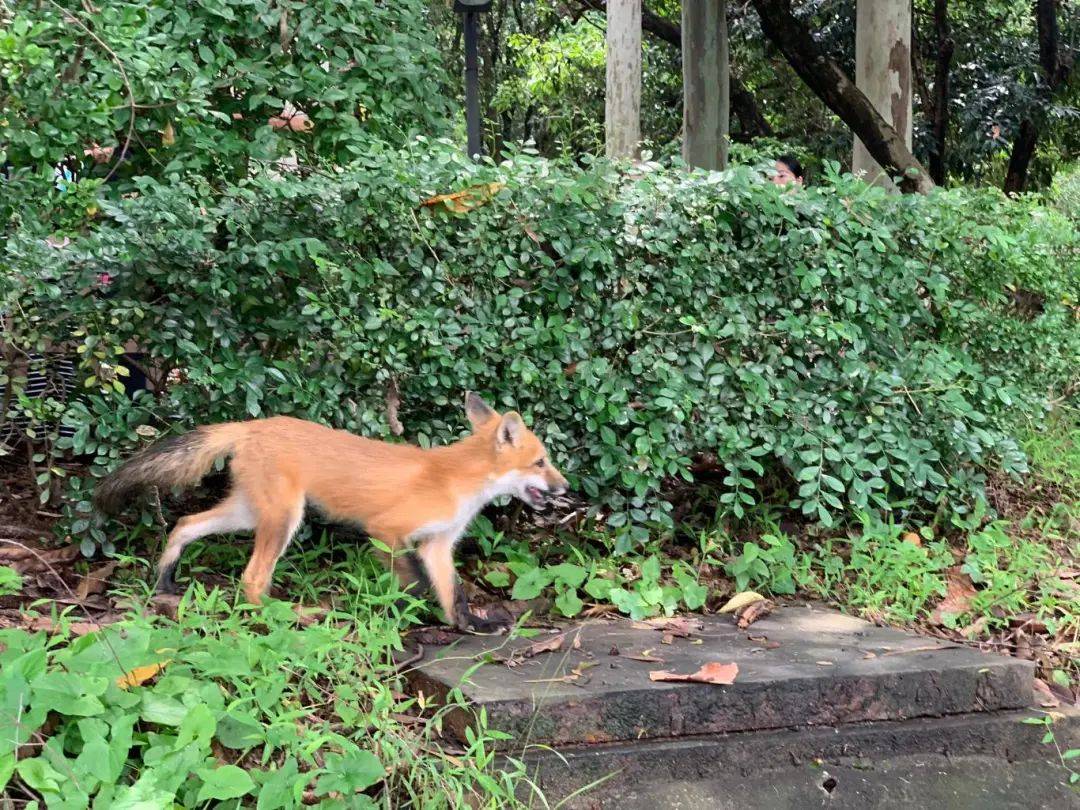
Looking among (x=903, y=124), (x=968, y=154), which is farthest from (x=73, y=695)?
(x=968, y=154)

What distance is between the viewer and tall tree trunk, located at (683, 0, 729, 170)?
1143cm

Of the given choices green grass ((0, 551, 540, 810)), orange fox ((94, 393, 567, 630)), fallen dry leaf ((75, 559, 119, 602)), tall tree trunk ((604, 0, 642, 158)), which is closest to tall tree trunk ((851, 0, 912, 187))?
tall tree trunk ((604, 0, 642, 158))

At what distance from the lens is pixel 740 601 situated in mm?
5293

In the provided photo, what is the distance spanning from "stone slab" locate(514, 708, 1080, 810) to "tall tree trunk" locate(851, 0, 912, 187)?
7109 mm

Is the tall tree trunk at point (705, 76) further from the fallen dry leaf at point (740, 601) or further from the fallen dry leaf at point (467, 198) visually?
the fallen dry leaf at point (740, 601)

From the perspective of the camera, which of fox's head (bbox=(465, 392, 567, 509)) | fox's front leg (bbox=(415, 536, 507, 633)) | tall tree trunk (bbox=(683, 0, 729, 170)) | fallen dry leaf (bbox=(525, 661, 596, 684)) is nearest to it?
fallen dry leaf (bbox=(525, 661, 596, 684))

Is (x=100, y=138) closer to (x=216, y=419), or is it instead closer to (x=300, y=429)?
(x=216, y=419)

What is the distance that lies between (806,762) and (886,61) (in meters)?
8.39

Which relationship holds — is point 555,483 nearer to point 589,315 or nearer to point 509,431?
point 509,431

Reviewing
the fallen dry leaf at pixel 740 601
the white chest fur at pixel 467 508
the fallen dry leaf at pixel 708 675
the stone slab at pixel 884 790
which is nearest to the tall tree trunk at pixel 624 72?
the fallen dry leaf at pixel 740 601

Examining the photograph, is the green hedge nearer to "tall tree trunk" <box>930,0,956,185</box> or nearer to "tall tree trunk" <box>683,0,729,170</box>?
"tall tree trunk" <box>683,0,729,170</box>

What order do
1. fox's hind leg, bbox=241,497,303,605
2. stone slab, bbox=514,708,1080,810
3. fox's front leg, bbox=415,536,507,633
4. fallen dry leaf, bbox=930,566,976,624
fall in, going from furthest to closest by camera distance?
fallen dry leaf, bbox=930,566,976,624 → fox's front leg, bbox=415,536,507,633 → fox's hind leg, bbox=241,497,303,605 → stone slab, bbox=514,708,1080,810

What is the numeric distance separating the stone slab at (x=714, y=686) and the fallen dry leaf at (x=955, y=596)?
0.61 metres

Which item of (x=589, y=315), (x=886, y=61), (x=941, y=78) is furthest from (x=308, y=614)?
(x=941, y=78)
